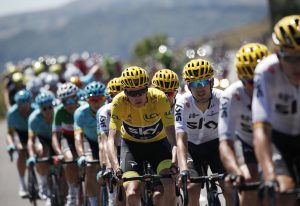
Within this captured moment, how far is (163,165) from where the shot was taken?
871 centimetres

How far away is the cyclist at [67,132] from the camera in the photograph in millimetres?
11758

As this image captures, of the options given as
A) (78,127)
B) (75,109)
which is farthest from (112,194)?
(75,109)

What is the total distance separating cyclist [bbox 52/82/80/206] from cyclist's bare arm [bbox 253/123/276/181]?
650 cm

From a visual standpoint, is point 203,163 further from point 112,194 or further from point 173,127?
point 112,194

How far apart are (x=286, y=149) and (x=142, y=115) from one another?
126 inches

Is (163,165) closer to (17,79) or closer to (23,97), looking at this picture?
(23,97)

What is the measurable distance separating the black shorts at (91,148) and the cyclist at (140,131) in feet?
6.90

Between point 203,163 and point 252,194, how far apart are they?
7.94 ft

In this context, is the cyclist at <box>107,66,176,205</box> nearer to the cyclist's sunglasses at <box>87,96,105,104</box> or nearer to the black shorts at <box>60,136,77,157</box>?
the cyclist's sunglasses at <box>87,96,105,104</box>

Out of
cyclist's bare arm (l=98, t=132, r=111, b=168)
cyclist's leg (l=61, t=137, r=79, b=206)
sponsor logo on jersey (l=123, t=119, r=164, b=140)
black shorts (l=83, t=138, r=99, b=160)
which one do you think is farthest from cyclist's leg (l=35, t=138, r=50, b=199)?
sponsor logo on jersey (l=123, t=119, r=164, b=140)

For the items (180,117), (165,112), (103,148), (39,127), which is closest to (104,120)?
(103,148)

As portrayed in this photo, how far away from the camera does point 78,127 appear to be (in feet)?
36.0

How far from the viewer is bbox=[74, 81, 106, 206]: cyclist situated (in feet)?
34.9

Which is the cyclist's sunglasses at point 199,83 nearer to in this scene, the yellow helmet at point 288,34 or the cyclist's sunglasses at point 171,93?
the cyclist's sunglasses at point 171,93
